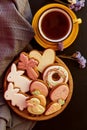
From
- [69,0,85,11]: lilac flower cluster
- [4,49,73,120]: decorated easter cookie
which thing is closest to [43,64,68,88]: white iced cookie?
[4,49,73,120]: decorated easter cookie

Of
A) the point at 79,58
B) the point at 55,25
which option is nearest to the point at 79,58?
the point at 79,58

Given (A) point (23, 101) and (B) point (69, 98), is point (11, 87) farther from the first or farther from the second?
(B) point (69, 98)

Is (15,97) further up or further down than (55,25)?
further down

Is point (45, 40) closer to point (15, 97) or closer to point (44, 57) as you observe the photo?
point (44, 57)

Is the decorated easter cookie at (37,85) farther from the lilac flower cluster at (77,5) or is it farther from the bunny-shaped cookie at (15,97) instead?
the lilac flower cluster at (77,5)

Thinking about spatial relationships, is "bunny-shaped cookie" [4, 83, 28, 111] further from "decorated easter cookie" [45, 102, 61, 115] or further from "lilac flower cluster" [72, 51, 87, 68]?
"lilac flower cluster" [72, 51, 87, 68]

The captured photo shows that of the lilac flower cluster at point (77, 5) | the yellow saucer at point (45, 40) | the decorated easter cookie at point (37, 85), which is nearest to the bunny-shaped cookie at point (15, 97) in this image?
the decorated easter cookie at point (37, 85)
